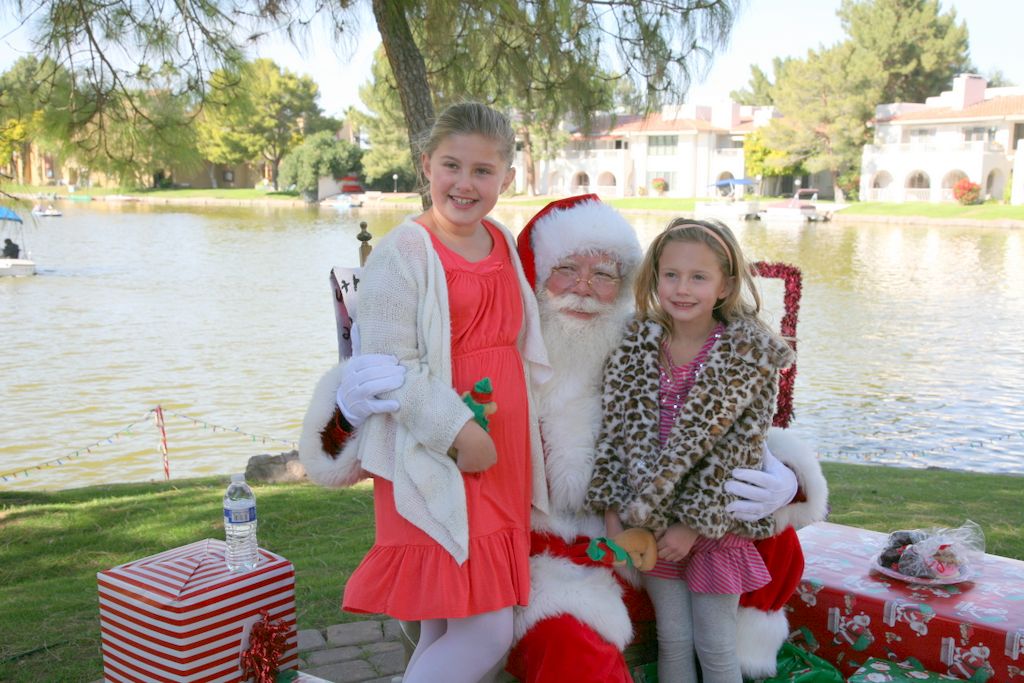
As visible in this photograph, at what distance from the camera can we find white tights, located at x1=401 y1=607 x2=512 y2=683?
221cm

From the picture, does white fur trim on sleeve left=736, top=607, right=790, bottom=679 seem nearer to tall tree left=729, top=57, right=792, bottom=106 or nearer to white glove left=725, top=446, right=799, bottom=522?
white glove left=725, top=446, right=799, bottom=522

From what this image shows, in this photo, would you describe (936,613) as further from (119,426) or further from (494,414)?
(119,426)

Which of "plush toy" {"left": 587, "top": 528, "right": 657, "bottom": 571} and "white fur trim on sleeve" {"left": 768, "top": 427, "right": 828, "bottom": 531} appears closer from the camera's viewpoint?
"plush toy" {"left": 587, "top": 528, "right": 657, "bottom": 571}

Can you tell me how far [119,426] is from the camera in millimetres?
9961

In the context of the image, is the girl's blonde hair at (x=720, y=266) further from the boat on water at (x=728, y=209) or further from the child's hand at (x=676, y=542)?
the boat on water at (x=728, y=209)

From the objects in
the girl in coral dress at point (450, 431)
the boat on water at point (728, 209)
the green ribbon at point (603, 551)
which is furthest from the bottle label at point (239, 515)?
the boat on water at point (728, 209)

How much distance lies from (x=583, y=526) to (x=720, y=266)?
0.84 meters

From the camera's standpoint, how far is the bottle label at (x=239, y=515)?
2529 mm

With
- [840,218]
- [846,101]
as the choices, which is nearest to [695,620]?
[840,218]

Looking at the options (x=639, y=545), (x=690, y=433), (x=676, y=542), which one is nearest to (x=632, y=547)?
(x=639, y=545)

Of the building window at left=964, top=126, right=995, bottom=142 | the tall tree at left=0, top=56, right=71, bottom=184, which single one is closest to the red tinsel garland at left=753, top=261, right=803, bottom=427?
the tall tree at left=0, top=56, right=71, bottom=184

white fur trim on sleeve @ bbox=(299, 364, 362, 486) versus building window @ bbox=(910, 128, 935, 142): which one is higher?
building window @ bbox=(910, 128, 935, 142)

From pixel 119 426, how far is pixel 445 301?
883cm

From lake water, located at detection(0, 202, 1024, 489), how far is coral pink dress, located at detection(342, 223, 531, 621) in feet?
14.8
